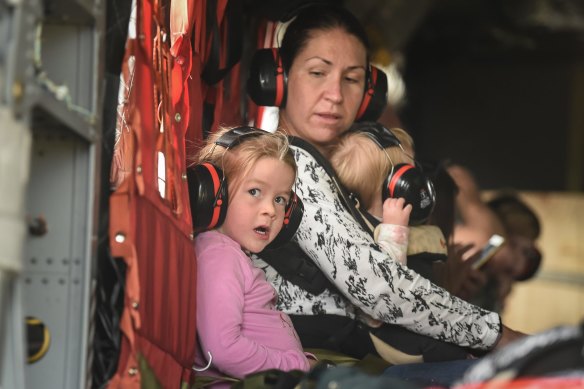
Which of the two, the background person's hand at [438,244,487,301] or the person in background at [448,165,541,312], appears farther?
the person in background at [448,165,541,312]

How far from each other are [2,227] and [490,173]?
8066mm

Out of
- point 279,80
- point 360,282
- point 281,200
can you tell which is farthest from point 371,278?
point 279,80

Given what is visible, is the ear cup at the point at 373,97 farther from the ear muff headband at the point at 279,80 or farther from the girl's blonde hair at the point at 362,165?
the ear muff headband at the point at 279,80

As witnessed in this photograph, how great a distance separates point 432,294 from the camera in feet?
9.82

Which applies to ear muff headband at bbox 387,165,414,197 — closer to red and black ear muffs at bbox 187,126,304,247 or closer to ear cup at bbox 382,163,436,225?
ear cup at bbox 382,163,436,225

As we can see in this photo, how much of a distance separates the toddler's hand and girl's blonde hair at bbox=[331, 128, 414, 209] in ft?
0.34

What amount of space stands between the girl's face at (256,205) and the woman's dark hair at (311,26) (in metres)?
0.56

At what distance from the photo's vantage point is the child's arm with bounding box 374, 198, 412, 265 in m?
3.12

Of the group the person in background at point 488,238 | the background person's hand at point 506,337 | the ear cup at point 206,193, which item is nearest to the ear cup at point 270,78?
the ear cup at point 206,193

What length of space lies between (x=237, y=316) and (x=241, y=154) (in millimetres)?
446

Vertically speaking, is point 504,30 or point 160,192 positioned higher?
point 504,30

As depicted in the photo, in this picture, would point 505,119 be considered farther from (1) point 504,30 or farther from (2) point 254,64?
(2) point 254,64

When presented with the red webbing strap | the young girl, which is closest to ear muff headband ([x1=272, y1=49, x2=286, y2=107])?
the young girl

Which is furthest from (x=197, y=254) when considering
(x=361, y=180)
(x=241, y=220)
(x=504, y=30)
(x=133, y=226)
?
(x=504, y=30)
